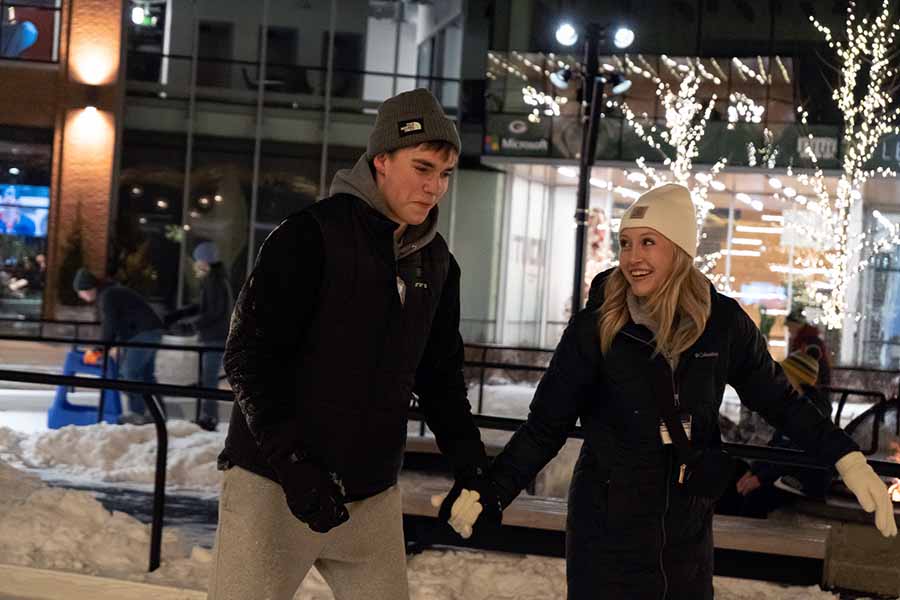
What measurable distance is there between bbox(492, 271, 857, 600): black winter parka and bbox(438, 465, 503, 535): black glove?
0.03m

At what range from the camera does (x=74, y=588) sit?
6270 millimetres

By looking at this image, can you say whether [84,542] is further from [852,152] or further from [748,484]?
[852,152]

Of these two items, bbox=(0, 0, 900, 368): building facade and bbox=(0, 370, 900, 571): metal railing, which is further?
bbox=(0, 0, 900, 368): building facade

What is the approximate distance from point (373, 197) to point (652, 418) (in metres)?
0.91

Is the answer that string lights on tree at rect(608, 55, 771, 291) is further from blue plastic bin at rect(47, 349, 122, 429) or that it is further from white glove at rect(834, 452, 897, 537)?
white glove at rect(834, 452, 897, 537)

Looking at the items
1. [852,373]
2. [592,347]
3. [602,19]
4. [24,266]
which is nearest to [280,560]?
[592,347]

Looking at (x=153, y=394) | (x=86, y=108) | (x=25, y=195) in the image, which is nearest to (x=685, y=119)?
(x=86, y=108)

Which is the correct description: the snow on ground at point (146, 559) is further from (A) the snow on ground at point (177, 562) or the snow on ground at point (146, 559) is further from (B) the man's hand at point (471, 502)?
(B) the man's hand at point (471, 502)

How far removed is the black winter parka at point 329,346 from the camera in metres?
3.41

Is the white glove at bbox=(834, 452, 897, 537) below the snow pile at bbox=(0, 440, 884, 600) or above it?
above

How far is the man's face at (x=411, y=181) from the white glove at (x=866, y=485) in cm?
134

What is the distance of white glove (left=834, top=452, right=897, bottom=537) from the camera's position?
3898 mm

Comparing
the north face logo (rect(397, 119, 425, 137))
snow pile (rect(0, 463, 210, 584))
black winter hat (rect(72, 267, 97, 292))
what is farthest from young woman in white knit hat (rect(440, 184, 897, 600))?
black winter hat (rect(72, 267, 97, 292))

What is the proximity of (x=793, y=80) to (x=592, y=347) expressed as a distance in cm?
3040
